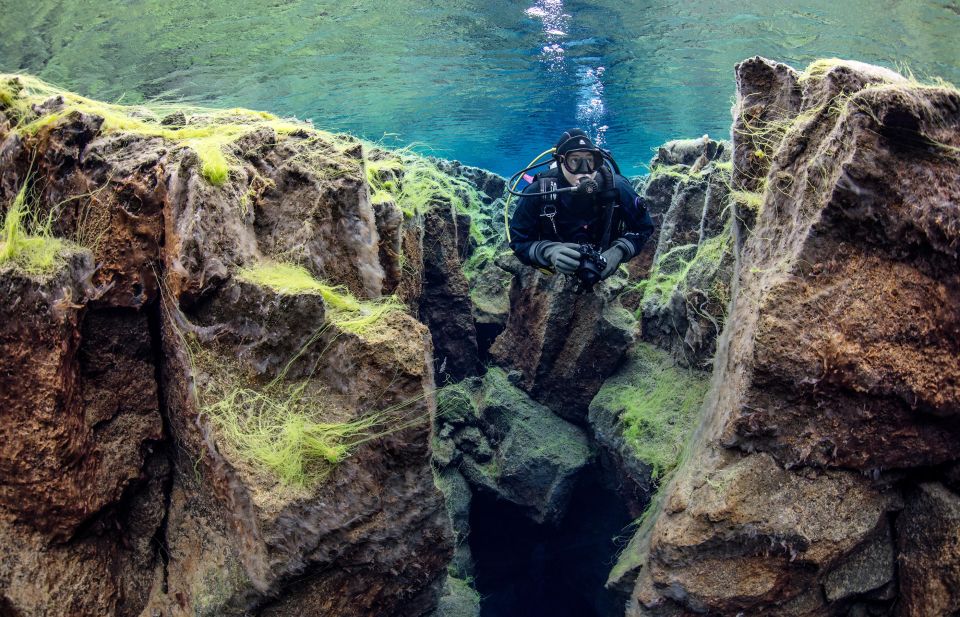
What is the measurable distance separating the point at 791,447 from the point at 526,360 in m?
3.85

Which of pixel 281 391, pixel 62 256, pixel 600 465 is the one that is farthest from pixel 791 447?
pixel 62 256

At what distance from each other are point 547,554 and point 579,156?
5.07 metres

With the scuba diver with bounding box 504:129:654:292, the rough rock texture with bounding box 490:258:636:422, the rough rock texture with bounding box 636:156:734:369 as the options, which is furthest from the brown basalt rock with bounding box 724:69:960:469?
the rough rock texture with bounding box 490:258:636:422

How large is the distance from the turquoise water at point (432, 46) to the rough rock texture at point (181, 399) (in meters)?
7.97

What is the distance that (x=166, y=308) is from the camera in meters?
3.10

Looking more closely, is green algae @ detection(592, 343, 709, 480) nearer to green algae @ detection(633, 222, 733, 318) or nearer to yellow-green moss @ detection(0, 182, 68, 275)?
green algae @ detection(633, 222, 733, 318)

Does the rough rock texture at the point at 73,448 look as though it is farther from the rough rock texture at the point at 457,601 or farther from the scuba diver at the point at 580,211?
the scuba diver at the point at 580,211

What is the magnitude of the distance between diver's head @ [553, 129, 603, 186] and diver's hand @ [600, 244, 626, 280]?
77 centimetres

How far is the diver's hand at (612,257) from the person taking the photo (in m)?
5.49

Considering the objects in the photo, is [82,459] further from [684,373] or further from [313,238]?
[684,373]

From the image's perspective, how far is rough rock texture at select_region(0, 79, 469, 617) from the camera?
2.77 meters

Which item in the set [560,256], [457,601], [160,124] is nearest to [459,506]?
[457,601]

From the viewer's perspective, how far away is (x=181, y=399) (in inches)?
124

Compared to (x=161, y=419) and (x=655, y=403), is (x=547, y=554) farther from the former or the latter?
(x=161, y=419)
